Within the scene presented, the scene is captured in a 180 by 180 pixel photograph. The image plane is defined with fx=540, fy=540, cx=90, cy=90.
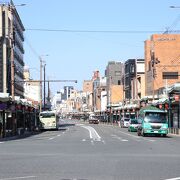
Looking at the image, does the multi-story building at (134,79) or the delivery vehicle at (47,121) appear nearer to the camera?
the delivery vehicle at (47,121)

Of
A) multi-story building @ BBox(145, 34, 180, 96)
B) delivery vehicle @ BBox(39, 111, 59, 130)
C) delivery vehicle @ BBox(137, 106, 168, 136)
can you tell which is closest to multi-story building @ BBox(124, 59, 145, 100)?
multi-story building @ BBox(145, 34, 180, 96)

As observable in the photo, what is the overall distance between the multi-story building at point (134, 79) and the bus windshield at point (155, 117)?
8768cm

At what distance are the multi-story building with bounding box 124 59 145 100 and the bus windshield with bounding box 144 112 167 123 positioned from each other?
87.7m

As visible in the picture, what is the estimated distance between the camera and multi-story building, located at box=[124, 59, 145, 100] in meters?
139

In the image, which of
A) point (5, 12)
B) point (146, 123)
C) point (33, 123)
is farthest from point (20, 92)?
point (146, 123)

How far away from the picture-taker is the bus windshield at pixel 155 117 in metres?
49.8

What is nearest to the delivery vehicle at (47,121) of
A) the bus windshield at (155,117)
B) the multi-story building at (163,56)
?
the bus windshield at (155,117)

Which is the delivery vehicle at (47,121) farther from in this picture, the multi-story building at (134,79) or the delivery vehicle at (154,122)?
the multi-story building at (134,79)

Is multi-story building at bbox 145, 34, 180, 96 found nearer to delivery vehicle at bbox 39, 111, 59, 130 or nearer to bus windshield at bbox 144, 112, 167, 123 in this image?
delivery vehicle at bbox 39, 111, 59, 130

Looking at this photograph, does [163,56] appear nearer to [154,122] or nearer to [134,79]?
[134,79]

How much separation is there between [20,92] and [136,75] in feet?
113

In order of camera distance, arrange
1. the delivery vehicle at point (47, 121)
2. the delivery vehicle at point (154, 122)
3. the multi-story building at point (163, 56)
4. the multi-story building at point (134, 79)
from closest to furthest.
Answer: the delivery vehicle at point (154, 122) < the delivery vehicle at point (47, 121) < the multi-story building at point (163, 56) < the multi-story building at point (134, 79)

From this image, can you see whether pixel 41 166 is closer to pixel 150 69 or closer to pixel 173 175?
pixel 173 175

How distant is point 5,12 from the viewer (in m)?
102
